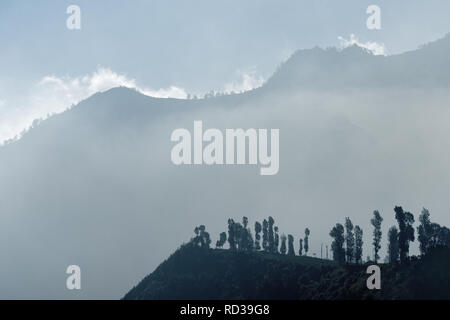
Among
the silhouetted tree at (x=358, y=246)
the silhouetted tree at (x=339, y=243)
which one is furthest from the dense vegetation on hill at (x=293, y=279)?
the silhouetted tree at (x=358, y=246)

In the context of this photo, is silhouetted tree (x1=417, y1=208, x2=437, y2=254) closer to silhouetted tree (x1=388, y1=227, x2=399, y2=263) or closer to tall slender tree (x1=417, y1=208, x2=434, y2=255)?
tall slender tree (x1=417, y1=208, x2=434, y2=255)

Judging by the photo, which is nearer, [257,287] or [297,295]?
[297,295]

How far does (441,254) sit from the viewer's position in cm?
11406

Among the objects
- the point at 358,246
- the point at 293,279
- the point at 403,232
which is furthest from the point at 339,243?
the point at 293,279

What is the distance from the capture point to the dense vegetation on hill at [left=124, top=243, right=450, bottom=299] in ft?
350

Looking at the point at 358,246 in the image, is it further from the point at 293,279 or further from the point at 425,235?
the point at 293,279

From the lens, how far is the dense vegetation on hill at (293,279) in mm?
106812

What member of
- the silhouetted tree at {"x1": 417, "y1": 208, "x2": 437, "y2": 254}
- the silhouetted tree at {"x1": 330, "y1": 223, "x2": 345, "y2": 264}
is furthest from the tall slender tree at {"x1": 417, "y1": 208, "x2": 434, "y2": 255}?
the silhouetted tree at {"x1": 330, "y1": 223, "x2": 345, "y2": 264}

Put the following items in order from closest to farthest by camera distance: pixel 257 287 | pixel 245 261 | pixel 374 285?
pixel 374 285
pixel 257 287
pixel 245 261

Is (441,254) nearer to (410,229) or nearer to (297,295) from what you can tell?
(410,229)
